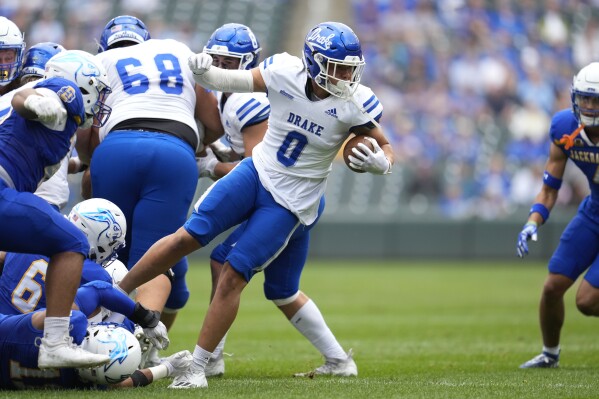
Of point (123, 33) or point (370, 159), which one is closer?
point (370, 159)

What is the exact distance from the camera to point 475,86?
63.5 ft

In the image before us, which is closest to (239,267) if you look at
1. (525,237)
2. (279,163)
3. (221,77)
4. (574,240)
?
(279,163)

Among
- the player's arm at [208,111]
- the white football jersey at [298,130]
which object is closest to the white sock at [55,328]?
the white football jersey at [298,130]

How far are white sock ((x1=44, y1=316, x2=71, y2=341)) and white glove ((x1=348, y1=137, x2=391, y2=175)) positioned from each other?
1.71 m

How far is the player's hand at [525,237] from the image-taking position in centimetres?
670

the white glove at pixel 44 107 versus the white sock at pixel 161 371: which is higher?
the white glove at pixel 44 107

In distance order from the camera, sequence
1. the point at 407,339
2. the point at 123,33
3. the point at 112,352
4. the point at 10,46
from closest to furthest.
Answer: the point at 112,352, the point at 10,46, the point at 123,33, the point at 407,339

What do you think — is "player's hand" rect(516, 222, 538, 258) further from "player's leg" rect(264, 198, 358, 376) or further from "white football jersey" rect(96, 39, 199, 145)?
"white football jersey" rect(96, 39, 199, 145)

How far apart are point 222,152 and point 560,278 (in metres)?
2.41

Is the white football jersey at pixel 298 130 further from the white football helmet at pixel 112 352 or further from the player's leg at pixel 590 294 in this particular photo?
the player's leg at pixel 590 294

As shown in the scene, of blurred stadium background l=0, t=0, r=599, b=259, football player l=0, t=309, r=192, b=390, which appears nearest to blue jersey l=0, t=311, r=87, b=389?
football player l=0, t=309, r=192, b=390

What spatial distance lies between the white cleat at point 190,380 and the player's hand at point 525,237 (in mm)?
2522

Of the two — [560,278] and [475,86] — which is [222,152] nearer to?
[560,278]

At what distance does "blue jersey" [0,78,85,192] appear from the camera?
4742mm
